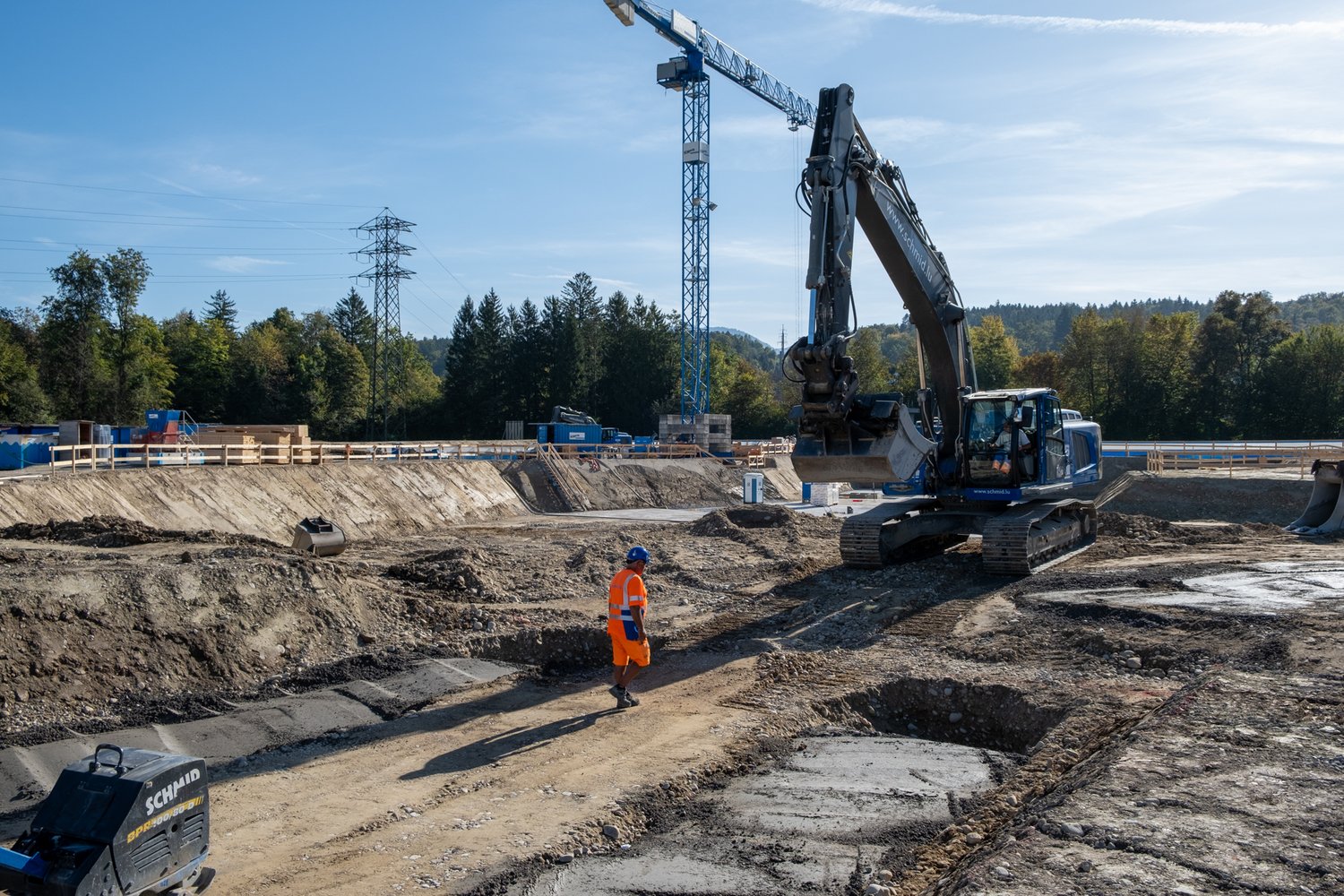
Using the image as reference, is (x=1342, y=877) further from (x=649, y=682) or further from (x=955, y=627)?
(x=955, y=627)

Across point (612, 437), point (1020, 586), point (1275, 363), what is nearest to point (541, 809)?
point (1020, 586)

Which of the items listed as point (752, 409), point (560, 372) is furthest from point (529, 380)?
point (752, 409)

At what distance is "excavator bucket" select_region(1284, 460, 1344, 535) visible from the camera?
22.8 meters

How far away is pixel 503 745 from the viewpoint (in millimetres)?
8555

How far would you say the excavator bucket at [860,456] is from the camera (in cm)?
1247

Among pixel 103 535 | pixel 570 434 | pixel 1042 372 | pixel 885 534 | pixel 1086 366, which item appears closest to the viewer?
pixel 885 534

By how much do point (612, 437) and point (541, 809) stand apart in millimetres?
49077

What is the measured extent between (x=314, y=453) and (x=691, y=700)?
24.3 m

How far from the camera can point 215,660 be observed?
10602 millimetres

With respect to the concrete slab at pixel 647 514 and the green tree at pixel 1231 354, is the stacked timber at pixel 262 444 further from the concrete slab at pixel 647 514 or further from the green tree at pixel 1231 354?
the green tree at pixel 1231 354

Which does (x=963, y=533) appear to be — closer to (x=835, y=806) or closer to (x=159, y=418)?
(x=835, y=806)

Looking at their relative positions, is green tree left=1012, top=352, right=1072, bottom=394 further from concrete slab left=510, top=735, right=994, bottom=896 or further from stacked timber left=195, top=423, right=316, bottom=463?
concrete slab left=510, top=735, right=994, bottom=896

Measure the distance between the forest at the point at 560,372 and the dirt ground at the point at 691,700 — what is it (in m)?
47.1

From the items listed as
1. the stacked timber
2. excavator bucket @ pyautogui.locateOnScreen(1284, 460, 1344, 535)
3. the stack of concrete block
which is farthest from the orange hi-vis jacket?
the stack of concrete block
